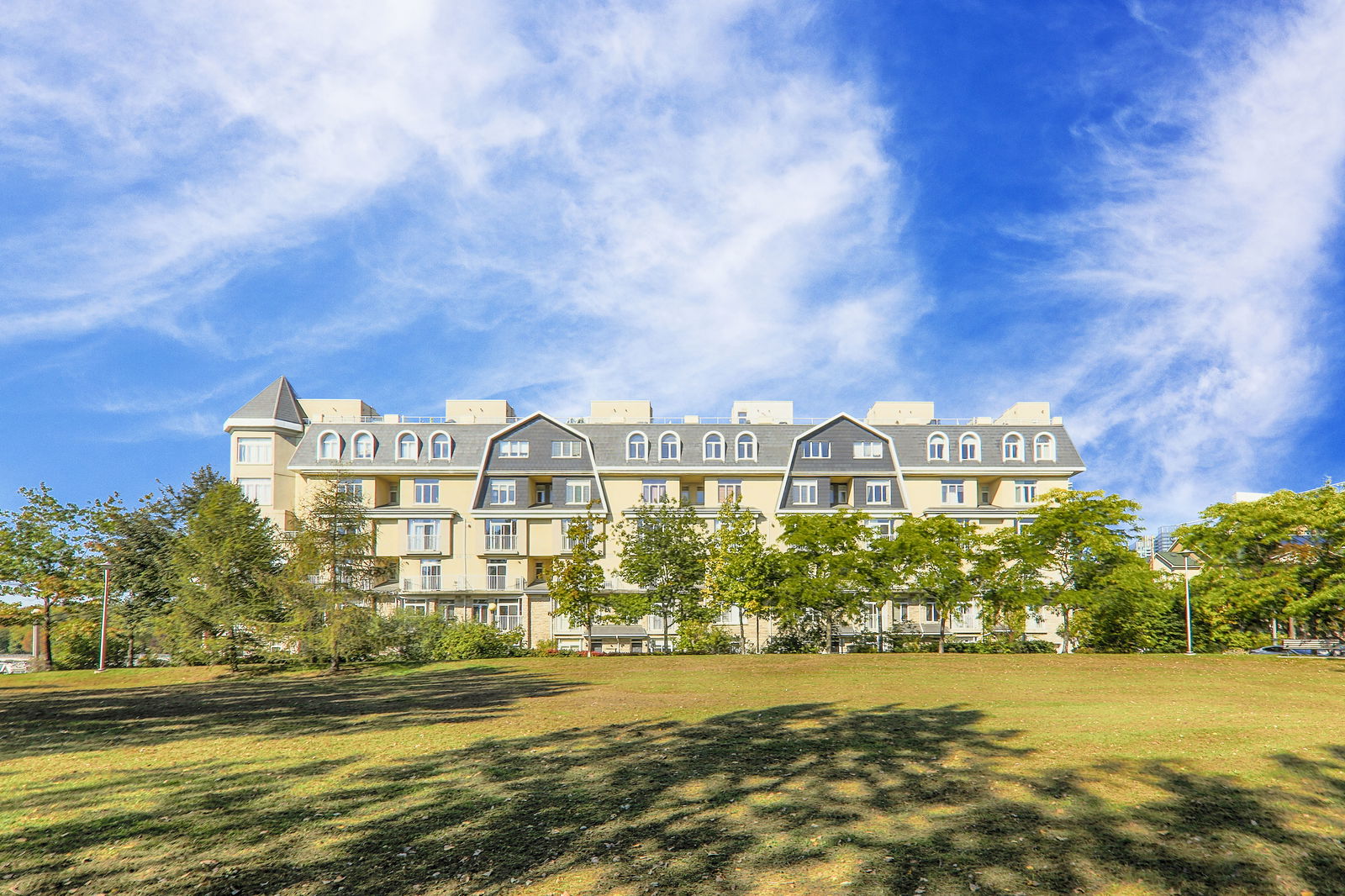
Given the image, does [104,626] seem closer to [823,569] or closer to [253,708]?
[253,708]

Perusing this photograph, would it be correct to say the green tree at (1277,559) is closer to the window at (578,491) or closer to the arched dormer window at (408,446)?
the window at (578,491)

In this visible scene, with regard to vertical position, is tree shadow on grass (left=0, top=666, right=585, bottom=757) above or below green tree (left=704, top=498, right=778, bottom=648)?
below

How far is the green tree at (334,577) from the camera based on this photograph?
3525cm

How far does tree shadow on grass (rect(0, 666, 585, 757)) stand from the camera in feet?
56.7

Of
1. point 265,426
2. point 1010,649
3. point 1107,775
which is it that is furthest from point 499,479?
point 1107,775

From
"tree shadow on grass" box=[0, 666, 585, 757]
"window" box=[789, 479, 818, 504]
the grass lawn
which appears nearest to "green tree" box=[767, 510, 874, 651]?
"window" box=[789, 479, 818, 504]

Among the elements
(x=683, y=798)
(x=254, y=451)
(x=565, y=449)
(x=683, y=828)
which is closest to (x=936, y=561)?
(x=565, y=449)

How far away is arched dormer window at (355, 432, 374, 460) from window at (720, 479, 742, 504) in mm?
24499

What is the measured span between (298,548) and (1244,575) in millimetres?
45258

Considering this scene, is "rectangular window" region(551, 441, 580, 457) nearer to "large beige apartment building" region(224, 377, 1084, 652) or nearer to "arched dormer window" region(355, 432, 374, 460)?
"large beige apartment building" region(224, 377, 1084, 652)

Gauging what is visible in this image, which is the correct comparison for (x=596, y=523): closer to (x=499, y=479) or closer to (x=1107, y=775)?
(x=499, y=479)

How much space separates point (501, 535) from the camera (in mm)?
54688

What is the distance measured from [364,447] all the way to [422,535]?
774cm

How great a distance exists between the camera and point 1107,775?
11.8 meters
